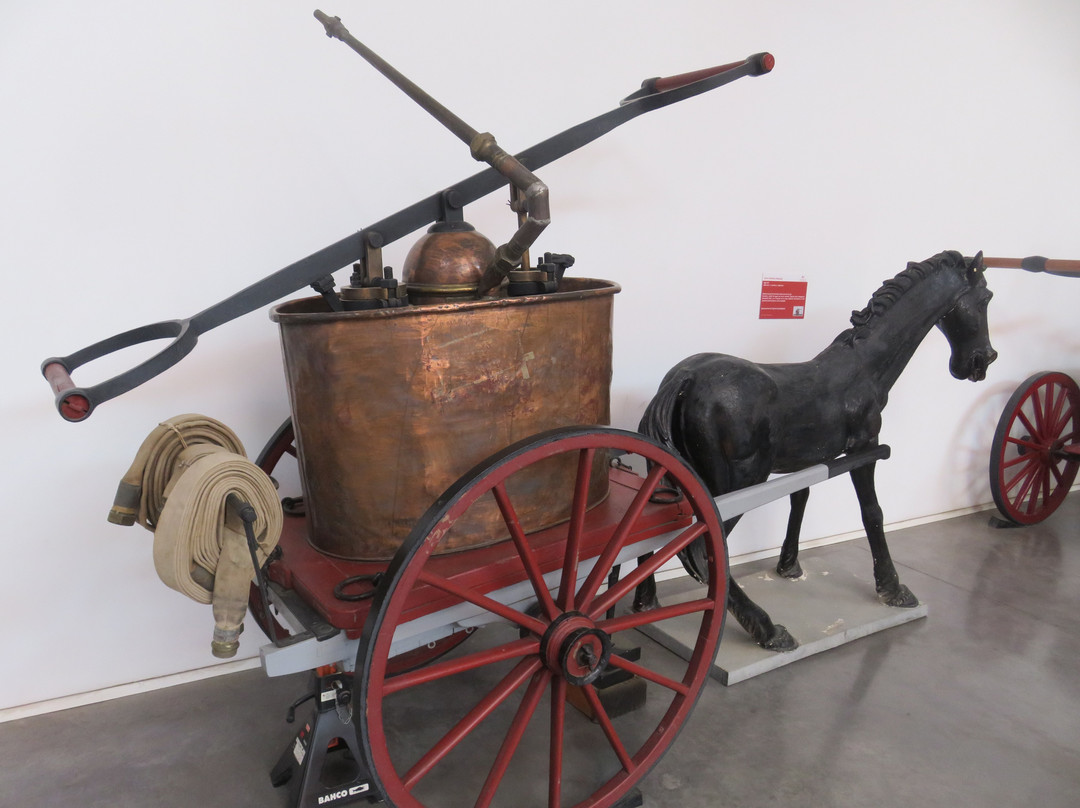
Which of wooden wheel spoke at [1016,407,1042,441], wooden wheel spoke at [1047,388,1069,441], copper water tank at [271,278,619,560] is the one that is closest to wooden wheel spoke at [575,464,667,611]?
copper water tank at [271,278,619,560]

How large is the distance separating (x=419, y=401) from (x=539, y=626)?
0.57 meters

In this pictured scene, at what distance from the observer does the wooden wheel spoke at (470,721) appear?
146cm

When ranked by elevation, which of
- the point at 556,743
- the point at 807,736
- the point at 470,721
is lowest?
the point at 807,736

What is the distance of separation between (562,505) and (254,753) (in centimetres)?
122

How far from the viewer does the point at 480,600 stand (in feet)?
4.96

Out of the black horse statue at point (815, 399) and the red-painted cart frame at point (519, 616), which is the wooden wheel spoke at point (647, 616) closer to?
the red-painted cart frame at point (519, 616)

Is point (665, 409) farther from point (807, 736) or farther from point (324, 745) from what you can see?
point (324, 745)

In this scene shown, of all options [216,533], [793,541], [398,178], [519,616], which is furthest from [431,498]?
[793,541]

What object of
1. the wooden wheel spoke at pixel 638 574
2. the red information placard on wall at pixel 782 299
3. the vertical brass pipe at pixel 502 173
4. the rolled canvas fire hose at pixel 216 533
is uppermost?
the vertical brass pipe at pixel 502 173

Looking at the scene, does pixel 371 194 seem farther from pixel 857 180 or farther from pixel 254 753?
pixel 857 180

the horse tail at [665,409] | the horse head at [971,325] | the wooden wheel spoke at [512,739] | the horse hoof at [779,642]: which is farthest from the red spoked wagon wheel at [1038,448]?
the wooden wheel spoke at [512,739]

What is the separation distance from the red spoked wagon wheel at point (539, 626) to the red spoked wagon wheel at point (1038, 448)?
8.19 feet

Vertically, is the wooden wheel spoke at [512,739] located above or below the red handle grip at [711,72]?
below

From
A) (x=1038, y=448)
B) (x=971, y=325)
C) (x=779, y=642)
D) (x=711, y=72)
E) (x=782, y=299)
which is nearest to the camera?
(x=711, y=72)
